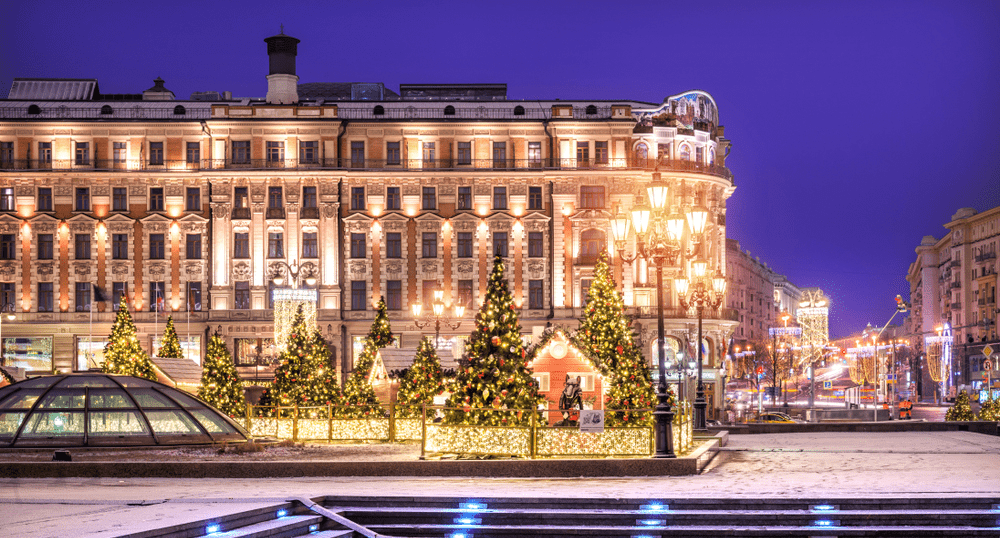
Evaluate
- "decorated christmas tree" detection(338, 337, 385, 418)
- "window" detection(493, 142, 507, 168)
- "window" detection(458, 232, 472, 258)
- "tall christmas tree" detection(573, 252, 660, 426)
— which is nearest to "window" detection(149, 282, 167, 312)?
"window" detection(458, 232, 472, 258)

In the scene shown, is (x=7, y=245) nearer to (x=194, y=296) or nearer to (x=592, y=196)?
(x=194, y=296)

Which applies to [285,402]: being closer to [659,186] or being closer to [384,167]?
[659,186]

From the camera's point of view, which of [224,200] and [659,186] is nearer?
[659,186]

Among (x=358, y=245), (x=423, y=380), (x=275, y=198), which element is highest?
(x=275, y=198)

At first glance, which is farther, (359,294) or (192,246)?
(359,294)

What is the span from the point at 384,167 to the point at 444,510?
47.2 meters

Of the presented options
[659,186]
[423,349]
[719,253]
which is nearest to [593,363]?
[423,349]

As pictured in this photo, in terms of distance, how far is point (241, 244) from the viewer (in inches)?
2459

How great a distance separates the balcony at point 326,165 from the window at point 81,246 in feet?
11.2

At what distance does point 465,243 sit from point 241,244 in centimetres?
1124

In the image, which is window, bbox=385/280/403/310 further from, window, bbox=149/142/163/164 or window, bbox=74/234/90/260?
window, bbox=74/234/90/260

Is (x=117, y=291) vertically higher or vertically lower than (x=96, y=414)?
higher

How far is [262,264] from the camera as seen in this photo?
204 ft

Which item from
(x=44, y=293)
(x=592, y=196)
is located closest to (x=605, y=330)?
(x=592, y=196)
